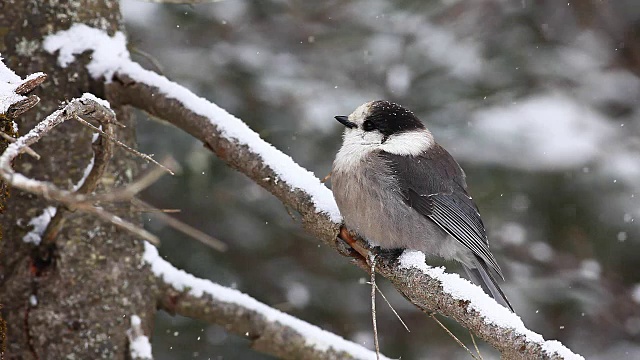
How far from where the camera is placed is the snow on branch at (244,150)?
265 cm

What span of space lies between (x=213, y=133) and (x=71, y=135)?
625 mm

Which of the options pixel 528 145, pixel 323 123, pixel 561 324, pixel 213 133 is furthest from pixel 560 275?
pixel 213 133

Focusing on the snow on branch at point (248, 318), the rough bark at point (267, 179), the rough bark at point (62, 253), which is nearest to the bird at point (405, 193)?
the rough bark at point (267, 179)

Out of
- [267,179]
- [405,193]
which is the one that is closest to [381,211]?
[405,193]

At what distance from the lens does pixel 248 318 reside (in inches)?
133

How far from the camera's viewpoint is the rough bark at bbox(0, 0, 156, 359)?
2961mm

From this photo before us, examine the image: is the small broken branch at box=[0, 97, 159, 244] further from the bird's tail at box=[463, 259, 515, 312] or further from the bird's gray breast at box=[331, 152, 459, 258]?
the bird's tail at box=[463, 259, 515, 312]

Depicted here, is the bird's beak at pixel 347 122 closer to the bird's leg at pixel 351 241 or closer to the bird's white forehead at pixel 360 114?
the bird's white forehead at pixel 360 114

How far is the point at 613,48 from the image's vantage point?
6207mm

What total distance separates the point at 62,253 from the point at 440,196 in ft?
5.93

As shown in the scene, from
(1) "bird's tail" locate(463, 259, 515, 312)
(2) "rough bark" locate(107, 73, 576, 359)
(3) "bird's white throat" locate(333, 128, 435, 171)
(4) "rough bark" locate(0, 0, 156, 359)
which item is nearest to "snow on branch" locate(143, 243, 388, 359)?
(4) "rough bark" locate(0, 0, 156, 359)

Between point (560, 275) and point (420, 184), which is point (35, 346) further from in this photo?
point (560, 275)

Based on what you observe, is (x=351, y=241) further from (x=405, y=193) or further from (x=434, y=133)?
(x=434, y=133)

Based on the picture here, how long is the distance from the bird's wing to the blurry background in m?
1.98
